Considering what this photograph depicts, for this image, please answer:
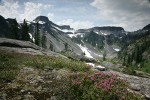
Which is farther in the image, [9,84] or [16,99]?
[9,84]

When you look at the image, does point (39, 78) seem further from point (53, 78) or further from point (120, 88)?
point (120, 88)

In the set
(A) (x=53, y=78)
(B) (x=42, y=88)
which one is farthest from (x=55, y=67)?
(B) (x=42, y=88)

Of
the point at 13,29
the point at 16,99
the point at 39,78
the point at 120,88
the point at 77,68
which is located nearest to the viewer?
the point at 16,99

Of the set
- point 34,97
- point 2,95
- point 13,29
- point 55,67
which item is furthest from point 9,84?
point 13,29

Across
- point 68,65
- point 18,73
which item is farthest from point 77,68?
point 18,73

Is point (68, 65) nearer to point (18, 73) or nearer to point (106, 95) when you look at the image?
point (18, 73)

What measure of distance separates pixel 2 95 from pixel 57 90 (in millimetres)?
4259

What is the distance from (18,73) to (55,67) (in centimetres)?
571

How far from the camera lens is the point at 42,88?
14562 millimetres

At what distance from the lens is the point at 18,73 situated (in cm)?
1800

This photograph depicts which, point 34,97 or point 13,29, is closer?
point 34,97

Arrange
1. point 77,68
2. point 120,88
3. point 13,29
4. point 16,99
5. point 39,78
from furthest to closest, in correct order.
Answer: point 13,29 < point 77,68 < point 39,78 < point 120,88 < point 16,99

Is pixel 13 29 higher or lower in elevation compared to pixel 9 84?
higher

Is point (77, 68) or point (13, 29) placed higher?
point (13, 29)
